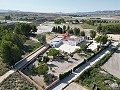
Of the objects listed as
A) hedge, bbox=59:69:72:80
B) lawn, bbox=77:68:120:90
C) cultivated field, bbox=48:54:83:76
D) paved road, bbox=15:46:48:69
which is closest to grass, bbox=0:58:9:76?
paved road, bbox=15:46:48:69

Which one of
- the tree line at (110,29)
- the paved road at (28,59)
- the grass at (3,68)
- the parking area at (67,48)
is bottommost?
the grass at (3,68)

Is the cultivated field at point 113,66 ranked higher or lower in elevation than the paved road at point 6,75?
higher

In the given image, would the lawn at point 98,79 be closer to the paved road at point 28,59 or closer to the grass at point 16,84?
the grass at point 16,84

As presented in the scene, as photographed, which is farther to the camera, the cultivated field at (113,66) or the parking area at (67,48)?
the parking area at (67,48)

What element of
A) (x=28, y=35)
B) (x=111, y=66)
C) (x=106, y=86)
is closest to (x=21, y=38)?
(x=28, y=35)

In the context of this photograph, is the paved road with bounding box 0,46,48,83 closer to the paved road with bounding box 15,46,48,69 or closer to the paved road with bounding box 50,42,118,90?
the paved road with bounding box 15,46,48,69

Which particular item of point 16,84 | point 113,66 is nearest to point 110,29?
point 113,66

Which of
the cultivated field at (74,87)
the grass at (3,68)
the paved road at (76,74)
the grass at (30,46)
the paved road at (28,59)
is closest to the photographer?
the cultivated field at (74,87)

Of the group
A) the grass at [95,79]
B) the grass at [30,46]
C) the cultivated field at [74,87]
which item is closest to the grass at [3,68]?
the grass at [30,46]
